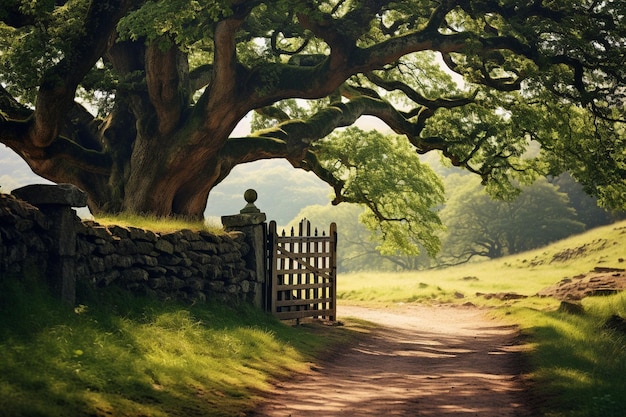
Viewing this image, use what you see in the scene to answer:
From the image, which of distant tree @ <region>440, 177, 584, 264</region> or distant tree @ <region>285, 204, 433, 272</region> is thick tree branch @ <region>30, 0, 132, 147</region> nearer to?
distant tree @ <region>440, 177, 584, 264</region>

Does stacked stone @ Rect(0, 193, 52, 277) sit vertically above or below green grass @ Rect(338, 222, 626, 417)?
above

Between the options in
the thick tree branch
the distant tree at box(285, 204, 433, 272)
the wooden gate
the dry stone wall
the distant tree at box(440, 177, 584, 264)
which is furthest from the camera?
the distant tree at box(285, 204, 433, 272)

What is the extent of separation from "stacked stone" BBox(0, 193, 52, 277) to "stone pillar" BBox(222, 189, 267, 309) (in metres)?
5.91

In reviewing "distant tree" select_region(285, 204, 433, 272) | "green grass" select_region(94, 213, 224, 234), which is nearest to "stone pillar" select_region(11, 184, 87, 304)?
"green grass" select_region(94, 213, 224, 234)

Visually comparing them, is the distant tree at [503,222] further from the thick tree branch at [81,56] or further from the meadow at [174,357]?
the thick tree branch at [81,56]

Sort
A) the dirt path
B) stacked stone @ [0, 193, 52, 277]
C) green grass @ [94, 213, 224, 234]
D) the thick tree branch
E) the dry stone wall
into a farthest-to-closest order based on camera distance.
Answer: the thick tree branch
green grass @ [94, 213, 224, 234]
the dry stone wall
stacked stone @ [0, 193, 52, 277]
the dirt path

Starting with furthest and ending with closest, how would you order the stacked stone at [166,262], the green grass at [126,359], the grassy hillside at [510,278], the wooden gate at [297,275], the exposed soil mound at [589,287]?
the grassy hillside at [510,278], the exposed soil mound at [589,287], the wooden gate at [297,275], the stacked stone at [166,262], the green grass at [126,359]

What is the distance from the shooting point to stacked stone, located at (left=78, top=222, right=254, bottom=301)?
1074 cm

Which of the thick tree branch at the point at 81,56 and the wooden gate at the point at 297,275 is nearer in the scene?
the thick tree branch at the point at 81,56

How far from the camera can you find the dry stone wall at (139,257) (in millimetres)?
9047

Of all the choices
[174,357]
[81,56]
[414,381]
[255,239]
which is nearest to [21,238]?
[174,357]

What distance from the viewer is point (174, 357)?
374 inches

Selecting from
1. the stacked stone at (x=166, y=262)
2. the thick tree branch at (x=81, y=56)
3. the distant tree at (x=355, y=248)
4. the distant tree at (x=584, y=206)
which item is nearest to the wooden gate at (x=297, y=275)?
the stacked stone at (x=166, y=262)

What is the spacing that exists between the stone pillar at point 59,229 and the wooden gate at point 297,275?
20.4 feet
